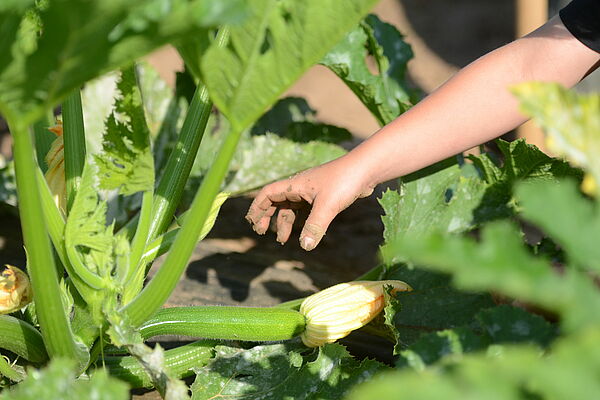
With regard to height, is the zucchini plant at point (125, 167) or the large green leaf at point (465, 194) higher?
the zucchini plant at point (125, 167)

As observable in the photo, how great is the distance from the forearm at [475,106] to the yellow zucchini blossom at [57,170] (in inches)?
21.0

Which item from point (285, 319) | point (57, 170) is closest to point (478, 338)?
point (285, 319)

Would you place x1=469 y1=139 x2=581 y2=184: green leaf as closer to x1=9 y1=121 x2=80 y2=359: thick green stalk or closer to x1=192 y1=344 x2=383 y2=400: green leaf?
x1=192 y1=344 x2=383 y2=400: green leaf

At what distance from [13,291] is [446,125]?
0.81 meters

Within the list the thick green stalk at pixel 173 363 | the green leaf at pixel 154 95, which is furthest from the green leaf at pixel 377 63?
the thick green stalk at pixel 173 363

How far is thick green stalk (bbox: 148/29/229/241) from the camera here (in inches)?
54.8

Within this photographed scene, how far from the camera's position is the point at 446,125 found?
142 cm

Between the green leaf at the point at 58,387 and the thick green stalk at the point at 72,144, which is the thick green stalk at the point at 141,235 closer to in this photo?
the thick green stalk at the point at 72,144

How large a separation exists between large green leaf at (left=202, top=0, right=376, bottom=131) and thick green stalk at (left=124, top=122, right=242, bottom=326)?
0.18ft

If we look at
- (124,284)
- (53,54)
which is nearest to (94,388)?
(53,54)

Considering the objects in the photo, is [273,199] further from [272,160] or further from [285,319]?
[272,160]

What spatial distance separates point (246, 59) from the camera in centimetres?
91

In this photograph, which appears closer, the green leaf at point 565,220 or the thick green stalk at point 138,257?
the green leaf at point 565,220

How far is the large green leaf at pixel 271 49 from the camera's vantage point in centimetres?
87
